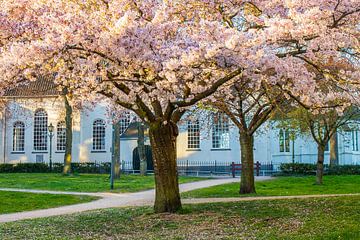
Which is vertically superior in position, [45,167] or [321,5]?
[321,5]

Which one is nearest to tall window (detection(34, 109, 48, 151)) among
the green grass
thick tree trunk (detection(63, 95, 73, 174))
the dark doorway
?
the dark doorway

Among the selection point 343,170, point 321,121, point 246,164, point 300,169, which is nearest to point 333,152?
point 343,170

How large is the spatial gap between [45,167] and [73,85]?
34.4 metres

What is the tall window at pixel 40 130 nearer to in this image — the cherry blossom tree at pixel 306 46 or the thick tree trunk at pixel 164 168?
the thick tree trunk at pixel 164 168

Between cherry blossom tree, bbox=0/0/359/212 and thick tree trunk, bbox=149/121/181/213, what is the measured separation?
86 millimetres

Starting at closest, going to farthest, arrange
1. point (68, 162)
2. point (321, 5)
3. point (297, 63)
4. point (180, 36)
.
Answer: point (321, 5)
point (180, 36)
point (297, 63)
point (68, 162)

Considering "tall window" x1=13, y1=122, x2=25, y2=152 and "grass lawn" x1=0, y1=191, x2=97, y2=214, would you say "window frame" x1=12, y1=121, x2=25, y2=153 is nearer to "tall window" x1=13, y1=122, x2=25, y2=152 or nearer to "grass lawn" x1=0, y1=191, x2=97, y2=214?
"tall window" x1=13, y1=122, x2=25, y2=152

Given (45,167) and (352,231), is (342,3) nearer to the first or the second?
(352,231)

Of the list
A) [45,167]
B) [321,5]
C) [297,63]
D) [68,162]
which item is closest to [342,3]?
[321,5]

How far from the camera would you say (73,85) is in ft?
43.3

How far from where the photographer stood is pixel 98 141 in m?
51.5

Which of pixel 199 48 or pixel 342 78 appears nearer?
pixel 199 48

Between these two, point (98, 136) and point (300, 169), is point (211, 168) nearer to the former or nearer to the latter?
point (300, 169)

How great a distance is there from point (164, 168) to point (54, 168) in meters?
33.5
